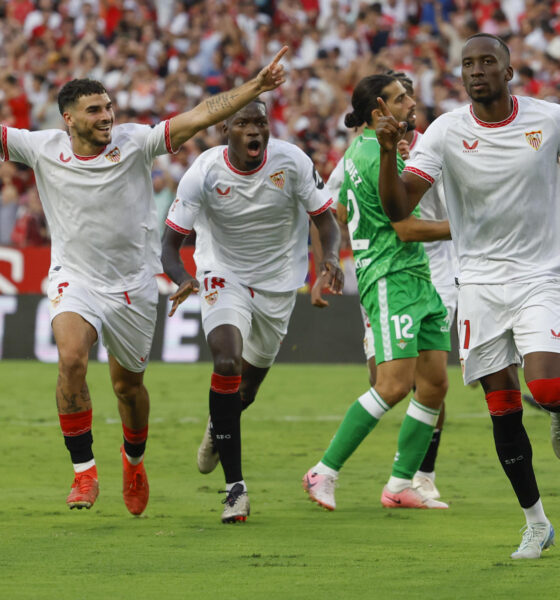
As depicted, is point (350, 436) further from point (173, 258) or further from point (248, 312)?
point (173, 258)

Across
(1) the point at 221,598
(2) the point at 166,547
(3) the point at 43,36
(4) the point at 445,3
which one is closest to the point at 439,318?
(2) the point at 166,547

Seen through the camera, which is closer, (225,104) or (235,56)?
(225,104)

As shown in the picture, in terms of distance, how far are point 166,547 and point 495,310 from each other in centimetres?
199

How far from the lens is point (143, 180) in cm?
738

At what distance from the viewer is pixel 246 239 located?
26.1 feet

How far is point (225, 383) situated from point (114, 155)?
1.47 metres

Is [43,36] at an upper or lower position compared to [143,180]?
upper

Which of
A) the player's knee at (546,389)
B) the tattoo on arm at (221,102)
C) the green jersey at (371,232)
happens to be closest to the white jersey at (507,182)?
the player's knee at (546,389)

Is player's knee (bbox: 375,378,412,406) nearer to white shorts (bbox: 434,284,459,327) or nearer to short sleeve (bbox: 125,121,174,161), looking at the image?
white shorts (bbox: 434,284,459,327)

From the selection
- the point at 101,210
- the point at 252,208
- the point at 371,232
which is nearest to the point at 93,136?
the point at 101,210

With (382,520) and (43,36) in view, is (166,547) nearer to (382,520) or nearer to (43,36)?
(382,520)

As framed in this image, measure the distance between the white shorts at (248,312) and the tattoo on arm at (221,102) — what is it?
52.9 inches

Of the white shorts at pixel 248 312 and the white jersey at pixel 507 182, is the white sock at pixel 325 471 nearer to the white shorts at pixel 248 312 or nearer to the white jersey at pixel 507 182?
the white shorts at pixel 248 312

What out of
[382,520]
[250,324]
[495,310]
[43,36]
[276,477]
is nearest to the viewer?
[495,310]
